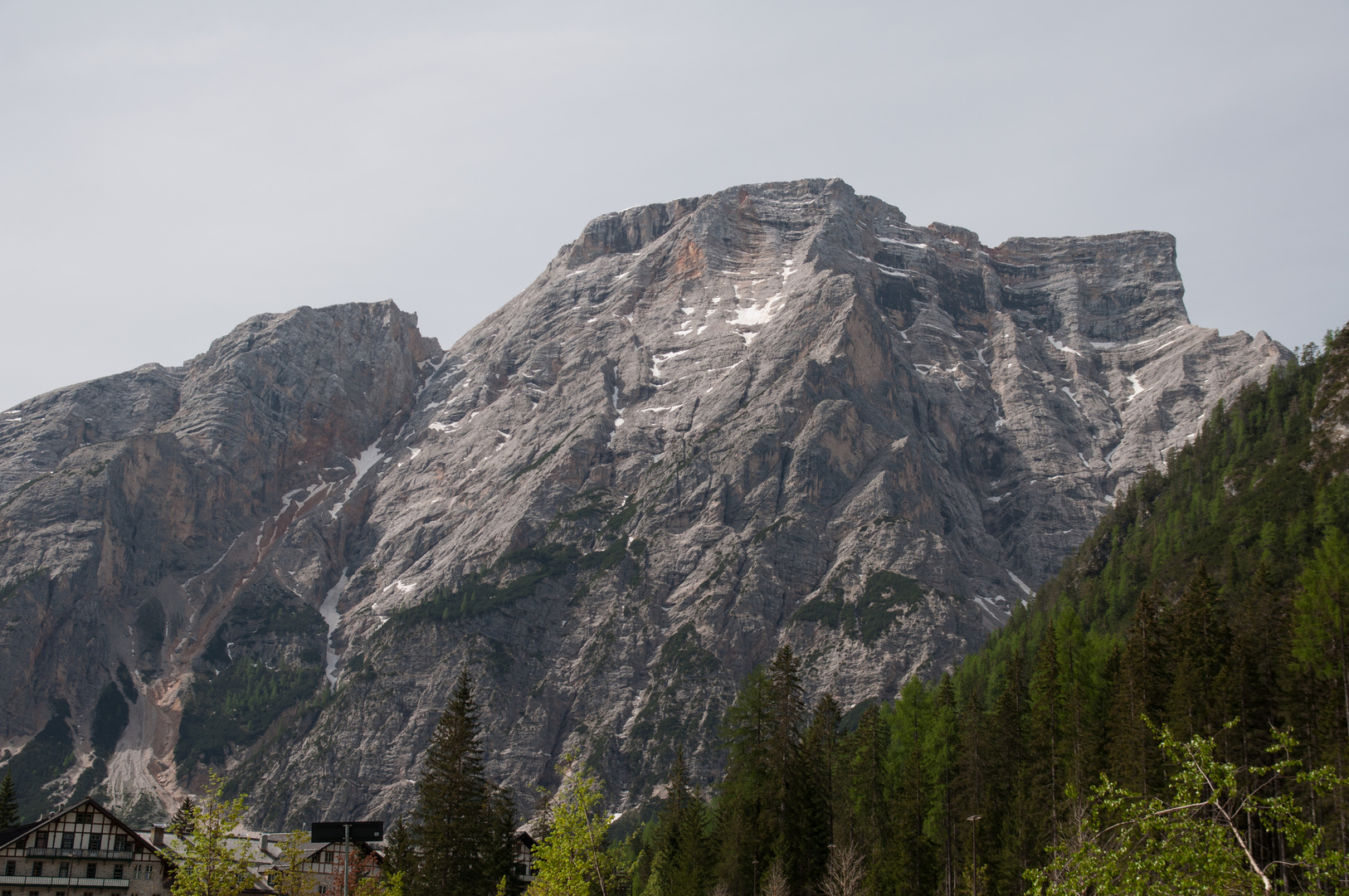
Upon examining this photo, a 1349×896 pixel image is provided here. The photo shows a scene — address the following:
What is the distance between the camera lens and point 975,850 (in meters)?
65.2

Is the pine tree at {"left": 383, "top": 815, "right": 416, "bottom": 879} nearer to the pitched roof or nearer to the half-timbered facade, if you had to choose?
the half-timbered facade

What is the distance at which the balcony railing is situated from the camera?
2960 inches

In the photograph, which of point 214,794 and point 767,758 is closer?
point 214,794

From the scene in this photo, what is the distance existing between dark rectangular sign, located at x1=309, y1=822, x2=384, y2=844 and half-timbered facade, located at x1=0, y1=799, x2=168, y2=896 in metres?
52.1

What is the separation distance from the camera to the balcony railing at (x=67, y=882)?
75.2m

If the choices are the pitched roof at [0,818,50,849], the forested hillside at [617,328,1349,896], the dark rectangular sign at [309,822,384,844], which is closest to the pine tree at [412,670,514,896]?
the forested hillside at [617,328,1349,896]

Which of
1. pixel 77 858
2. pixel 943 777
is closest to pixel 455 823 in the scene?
pixel 77 858

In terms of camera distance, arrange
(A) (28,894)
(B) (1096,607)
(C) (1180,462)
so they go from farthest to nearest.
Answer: (C) (1180,462)
(B) (1096,607)
(A) (28,894)

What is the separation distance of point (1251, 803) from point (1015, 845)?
2292 inches

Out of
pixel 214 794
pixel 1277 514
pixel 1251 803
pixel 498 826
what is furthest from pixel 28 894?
pixel 1277 514

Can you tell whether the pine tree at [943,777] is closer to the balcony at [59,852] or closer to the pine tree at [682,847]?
the pine tree at [682,847]

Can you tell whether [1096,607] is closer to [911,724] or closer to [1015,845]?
[911,724]

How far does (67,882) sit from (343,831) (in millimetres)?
58916

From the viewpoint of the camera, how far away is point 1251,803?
16.8 m
